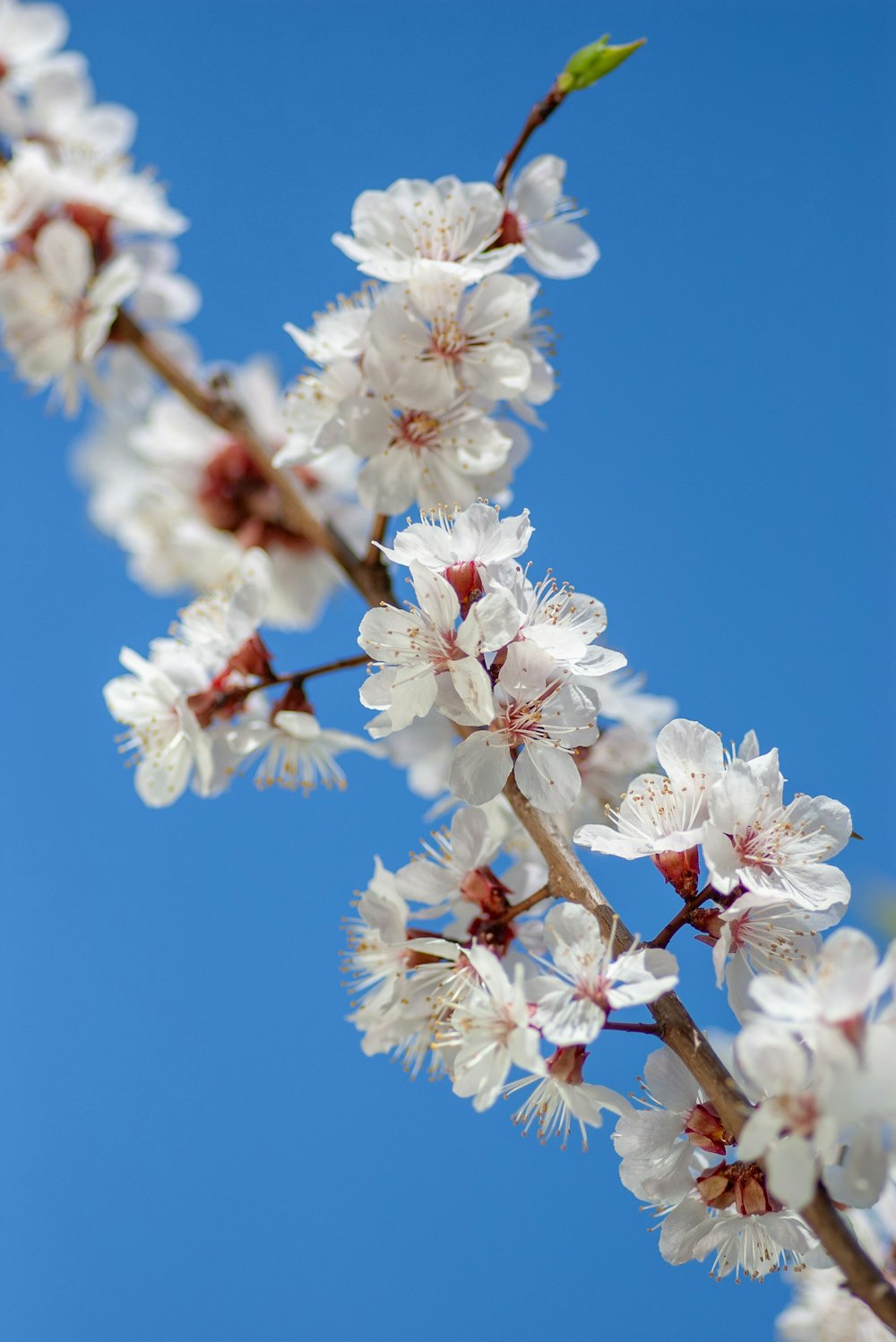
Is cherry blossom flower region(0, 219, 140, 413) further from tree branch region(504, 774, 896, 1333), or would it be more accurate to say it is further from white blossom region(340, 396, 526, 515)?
tree branch region(504, 774, 896, 1333)

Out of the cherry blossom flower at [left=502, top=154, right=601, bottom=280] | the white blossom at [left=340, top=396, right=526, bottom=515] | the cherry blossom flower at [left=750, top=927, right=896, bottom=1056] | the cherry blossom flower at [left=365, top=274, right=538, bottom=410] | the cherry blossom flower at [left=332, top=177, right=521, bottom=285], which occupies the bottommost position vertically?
the cherry blossom flower at [left=750, top=927, right=896, bottom=1056]

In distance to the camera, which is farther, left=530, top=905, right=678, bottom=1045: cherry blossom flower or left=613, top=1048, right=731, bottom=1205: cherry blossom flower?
left=613, top=1048, right=731, bottom=1205: cherry blossom flower

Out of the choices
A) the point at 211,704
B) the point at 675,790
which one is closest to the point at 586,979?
the point at 675,790

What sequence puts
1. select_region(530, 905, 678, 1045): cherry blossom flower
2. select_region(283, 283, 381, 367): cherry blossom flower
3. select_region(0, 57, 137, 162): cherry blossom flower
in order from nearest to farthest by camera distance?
select_region(530, 905, 678, 1045): cherry blossom flower → select_region(283, 283, 381, 367): cherry blossom flower → select_region(0, 57, 137, 162): cherry blossom flower

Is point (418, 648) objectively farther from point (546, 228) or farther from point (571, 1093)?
point (546, 228)

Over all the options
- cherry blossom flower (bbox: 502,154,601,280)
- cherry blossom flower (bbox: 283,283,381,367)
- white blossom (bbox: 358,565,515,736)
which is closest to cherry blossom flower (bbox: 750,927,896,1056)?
white blossom (bbox: 358,565,515,736)

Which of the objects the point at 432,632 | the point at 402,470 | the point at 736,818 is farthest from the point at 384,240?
the point at 736,818
